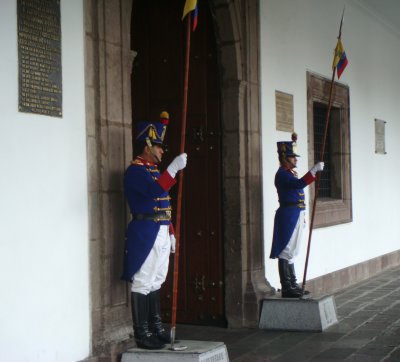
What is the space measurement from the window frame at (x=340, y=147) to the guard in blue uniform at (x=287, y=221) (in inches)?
68.3

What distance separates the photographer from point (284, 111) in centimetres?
774

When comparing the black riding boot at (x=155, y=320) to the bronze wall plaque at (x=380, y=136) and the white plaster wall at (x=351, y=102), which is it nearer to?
the white plaster wall at (x=351, y=102)

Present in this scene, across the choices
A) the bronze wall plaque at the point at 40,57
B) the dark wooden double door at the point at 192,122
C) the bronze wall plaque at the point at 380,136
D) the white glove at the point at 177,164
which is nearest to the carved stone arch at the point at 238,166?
the dark wooden double door at the point at 192,122

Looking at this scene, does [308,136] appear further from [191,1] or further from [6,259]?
[6,259]

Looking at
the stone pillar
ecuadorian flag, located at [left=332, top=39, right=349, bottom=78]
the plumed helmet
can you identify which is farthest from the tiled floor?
ecuadorian flag, located at [left=332, top=39, right=349, bottom=78]

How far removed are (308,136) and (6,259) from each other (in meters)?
4.85

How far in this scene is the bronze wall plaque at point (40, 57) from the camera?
431 cm

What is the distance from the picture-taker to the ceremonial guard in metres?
4.80

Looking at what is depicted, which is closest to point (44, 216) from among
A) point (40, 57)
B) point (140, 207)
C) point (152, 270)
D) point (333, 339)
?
point (140, 207)

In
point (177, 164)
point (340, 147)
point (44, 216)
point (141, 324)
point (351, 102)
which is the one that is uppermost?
point (351, 102)

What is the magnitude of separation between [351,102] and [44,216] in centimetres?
634

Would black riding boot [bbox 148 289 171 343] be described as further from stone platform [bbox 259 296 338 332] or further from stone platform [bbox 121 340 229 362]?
stone platform [bbox 259 296 338 332]

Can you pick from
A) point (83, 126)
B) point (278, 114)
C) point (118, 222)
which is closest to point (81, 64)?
point (83, 126)

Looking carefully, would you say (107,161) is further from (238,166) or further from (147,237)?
(238,166)
